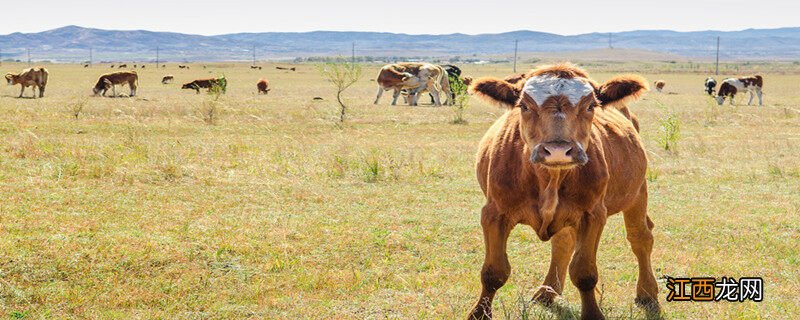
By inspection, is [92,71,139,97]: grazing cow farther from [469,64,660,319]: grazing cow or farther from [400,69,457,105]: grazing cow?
[469,64,660,319]: grazing cow

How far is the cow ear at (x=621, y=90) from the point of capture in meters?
5.86

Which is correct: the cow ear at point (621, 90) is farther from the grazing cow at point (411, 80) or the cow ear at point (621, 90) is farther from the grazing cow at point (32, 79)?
the grazing cow at point (32, 79)

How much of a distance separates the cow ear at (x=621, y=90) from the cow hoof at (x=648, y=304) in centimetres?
228

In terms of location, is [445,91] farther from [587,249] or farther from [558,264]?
[587,249]

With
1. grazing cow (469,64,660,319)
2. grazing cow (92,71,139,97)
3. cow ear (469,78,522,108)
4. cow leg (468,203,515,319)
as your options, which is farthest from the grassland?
grazing cow (92,71,139,97)

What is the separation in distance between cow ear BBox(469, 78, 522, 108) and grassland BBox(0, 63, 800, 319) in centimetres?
197

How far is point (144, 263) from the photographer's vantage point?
8.12 metres

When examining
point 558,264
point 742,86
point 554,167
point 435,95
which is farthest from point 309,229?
point 742,86

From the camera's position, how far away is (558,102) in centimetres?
538

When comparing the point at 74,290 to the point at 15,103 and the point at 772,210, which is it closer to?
the point at 772,210

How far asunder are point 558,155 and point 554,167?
0.39 feet

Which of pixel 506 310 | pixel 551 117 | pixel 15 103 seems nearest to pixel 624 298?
pixel 506 310

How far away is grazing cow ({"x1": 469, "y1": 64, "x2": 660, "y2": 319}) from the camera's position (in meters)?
5.36

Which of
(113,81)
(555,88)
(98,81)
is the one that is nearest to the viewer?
(555,88)
